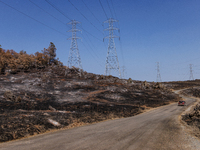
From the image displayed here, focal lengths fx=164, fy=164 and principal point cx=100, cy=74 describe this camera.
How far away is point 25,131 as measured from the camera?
13.8 meters

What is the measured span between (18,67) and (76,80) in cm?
2202

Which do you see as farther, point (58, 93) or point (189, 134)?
point (58, 93)

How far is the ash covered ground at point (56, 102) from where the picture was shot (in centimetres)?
1587

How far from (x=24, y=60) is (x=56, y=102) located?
119ft

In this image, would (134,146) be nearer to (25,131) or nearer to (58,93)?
(25,131)

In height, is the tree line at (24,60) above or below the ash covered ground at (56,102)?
above

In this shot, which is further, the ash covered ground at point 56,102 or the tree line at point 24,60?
the tree line at point 24,60

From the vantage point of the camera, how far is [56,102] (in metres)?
32.9

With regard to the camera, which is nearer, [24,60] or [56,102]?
[56,102]

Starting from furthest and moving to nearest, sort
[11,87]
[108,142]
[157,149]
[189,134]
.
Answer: [11,87] → [189,134] → [108,142] → [157,149]

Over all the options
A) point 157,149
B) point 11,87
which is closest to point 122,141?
point 157,149

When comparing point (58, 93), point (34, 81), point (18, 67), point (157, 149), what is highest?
point (18, 67)

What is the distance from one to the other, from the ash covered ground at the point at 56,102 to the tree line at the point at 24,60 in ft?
14.7

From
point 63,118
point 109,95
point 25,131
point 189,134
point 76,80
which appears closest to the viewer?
point 189,134
